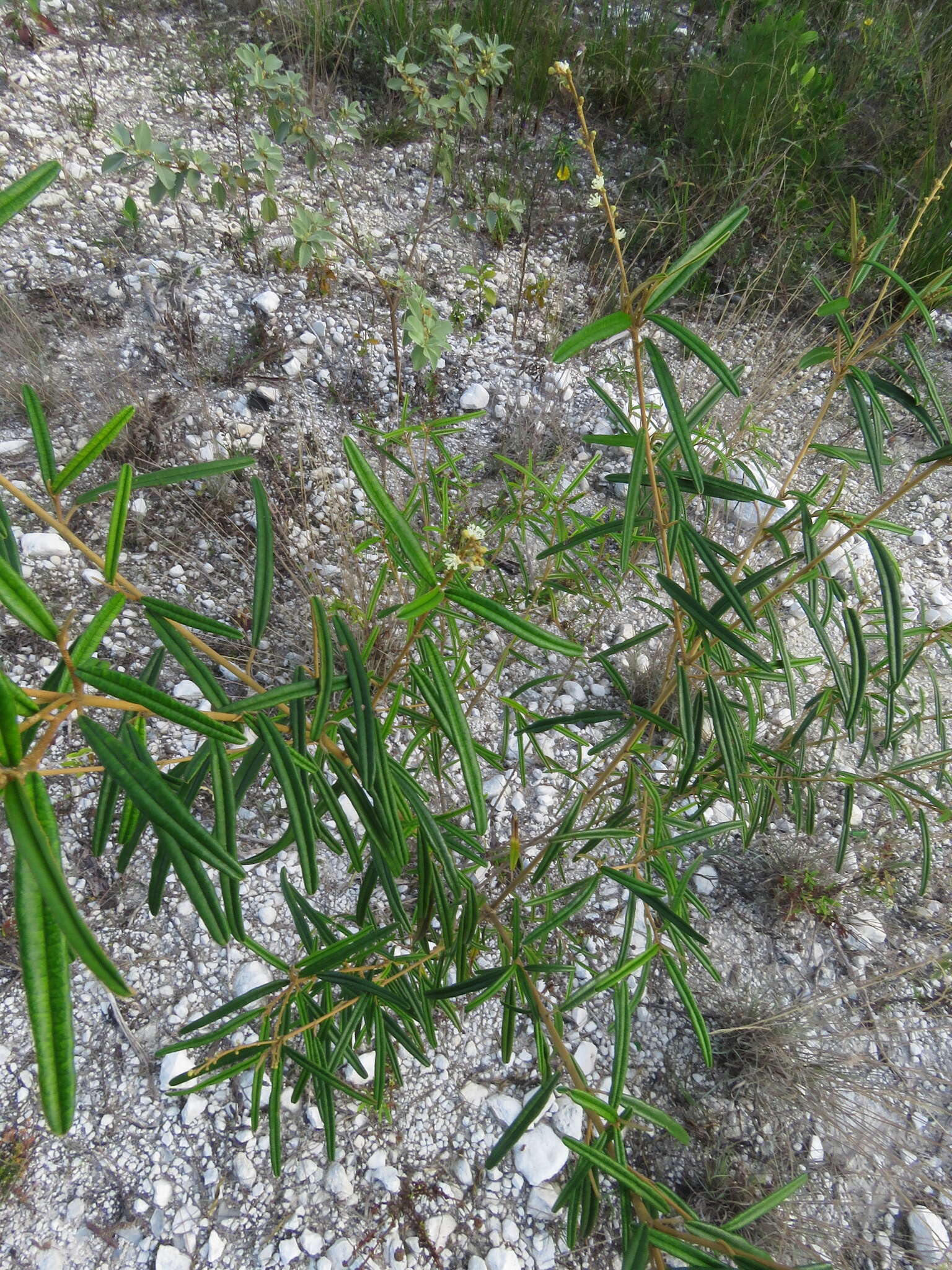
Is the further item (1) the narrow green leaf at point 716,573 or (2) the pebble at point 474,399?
(2) the pebble at point 474,399

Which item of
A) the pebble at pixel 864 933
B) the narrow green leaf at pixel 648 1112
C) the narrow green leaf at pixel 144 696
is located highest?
the narrow green leaf at pixel 144 696

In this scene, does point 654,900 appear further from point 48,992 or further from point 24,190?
point 24,190

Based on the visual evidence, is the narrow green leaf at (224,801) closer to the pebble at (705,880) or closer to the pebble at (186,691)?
the pebble at (186,691)

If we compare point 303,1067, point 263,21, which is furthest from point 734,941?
point 263,21

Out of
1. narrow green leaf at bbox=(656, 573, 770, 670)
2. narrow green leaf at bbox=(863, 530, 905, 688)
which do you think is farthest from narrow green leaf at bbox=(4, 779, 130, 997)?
narrow green leaf at bbox=(863, 530, 905, 688)

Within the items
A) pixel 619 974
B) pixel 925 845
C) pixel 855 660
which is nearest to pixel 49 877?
pixel 619 974

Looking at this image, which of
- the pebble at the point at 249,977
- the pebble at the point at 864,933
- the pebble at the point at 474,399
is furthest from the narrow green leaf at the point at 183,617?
the pebble at the point at 474,399

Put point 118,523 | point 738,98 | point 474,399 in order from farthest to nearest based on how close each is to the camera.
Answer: point 738,98 < point 474,399 < point 118,523
